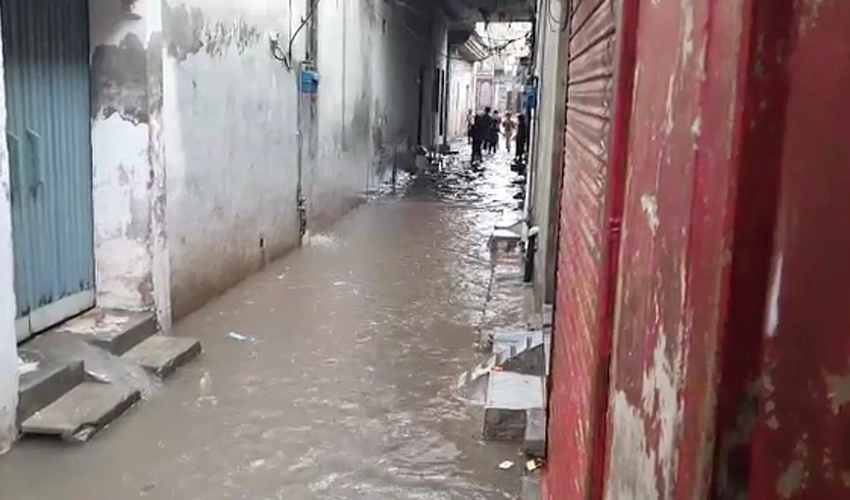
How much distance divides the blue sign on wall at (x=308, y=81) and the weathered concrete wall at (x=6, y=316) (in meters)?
5.25

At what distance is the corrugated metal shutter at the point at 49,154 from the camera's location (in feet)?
15.0

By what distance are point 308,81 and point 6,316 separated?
5.61 m

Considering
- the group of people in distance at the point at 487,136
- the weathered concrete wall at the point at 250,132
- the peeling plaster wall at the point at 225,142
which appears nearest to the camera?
the peeling plaster wall at the point at 225,142

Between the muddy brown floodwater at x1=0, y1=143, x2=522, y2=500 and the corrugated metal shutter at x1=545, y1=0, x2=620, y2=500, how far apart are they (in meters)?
1.24

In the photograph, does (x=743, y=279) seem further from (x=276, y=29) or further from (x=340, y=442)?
(x=276, y=29)

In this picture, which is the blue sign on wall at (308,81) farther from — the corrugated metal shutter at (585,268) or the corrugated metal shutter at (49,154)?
the corrugated metal shutter at (585,268)

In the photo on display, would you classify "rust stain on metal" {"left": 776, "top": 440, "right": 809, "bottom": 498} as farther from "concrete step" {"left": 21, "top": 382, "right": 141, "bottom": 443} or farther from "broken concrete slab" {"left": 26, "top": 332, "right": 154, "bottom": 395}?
"broken concrete slab" {"left": 26, "top": 332, "right": 154, "bottom": 395}

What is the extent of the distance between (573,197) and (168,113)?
12.5 feet

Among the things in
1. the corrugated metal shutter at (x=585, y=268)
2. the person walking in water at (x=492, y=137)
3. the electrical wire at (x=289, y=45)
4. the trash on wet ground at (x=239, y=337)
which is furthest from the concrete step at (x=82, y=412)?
the person walking in water at (x=492, y=137)

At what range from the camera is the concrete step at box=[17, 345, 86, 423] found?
4082 millimetres

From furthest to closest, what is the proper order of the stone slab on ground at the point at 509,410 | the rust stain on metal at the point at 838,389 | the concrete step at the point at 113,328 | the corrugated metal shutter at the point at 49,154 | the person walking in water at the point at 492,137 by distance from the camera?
the person walking in water at the point at 492,137 < the concrete step at the point at 113,328 < the corrugated metal shutter at the point at 49,154 < the stone slab on ground at the point at 509,410 < the rust stain on metal at the point at 838,389

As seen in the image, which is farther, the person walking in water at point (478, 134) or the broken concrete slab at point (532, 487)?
the person walking in water at point (478, 134)

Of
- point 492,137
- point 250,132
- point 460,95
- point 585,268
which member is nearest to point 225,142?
point 250,132

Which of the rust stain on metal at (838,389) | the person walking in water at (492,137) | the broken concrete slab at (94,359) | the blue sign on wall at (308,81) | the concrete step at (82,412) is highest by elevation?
the blue sign on wall at (308,81)
